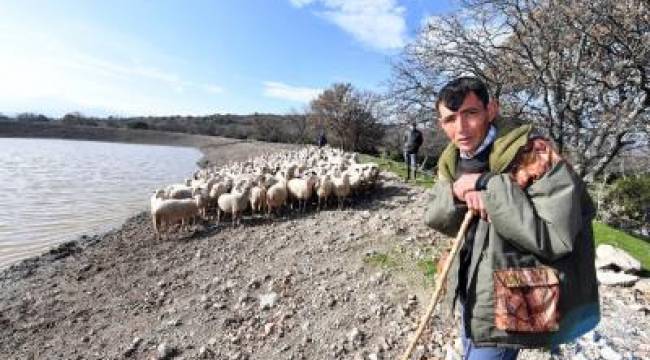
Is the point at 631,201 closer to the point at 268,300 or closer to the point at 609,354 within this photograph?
the point at 609,354

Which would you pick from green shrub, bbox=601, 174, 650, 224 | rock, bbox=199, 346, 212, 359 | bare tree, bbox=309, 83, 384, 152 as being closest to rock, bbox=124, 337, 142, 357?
rock, bbox=199, 346, 212, 359

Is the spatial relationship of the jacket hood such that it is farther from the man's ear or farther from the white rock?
the white rock

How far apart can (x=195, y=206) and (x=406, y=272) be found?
6.55 meters

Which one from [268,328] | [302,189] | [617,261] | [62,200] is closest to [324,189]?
[302,189]

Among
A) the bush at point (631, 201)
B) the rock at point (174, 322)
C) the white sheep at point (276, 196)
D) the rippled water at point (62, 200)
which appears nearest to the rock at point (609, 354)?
the rock at point (174, 322)

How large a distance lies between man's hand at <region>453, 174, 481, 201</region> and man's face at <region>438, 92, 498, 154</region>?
15 centimetres

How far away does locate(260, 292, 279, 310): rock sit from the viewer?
23.4ft

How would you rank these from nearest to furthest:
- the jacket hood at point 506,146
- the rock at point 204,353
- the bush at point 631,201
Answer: the jacket hood at point 506,146 < the rock at point 204,353 < the bush at point 631,201

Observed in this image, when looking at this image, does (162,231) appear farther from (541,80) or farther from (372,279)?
(541,80)

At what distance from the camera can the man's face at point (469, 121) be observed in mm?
2492

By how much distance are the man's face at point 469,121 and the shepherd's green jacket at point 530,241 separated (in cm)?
10

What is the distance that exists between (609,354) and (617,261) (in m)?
3.24

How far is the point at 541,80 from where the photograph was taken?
435 inches

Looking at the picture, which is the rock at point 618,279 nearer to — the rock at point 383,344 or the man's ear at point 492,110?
the rock at point 383,344
